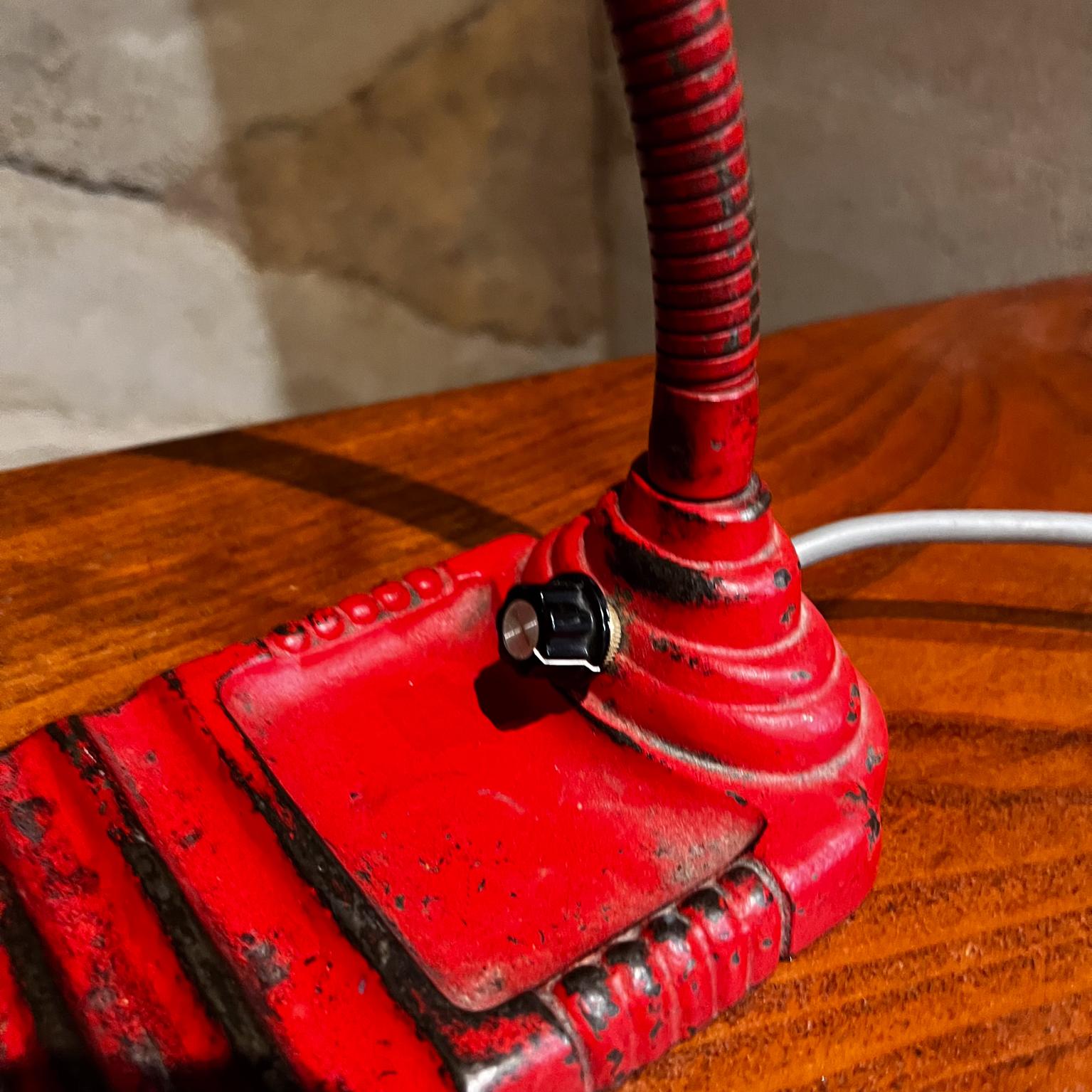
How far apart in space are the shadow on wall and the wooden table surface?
0.57 ft

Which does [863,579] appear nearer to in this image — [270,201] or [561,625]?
[561,625]

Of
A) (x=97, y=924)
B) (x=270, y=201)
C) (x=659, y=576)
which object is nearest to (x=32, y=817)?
(x=97, y=924)

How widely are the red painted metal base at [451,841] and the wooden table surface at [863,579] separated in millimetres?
49

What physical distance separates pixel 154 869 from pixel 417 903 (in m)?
0.10

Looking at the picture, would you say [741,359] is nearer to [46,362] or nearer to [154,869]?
[154,869]

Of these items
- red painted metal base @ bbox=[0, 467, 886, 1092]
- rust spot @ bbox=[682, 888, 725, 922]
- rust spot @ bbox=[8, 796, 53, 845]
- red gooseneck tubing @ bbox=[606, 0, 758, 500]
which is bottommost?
rust spot @ bbox=[682, 888, 725, 922]

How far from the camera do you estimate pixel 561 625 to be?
40cm

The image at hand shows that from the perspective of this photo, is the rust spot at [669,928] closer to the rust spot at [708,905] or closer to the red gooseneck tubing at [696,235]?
the rust spot at [708,905]

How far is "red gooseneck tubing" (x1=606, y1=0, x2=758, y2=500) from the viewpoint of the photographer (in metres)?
0.32

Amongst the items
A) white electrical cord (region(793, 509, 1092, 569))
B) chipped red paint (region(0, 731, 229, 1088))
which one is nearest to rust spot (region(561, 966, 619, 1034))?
chipped red paint (region(0, 731, 229, 1088))

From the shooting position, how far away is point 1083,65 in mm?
846

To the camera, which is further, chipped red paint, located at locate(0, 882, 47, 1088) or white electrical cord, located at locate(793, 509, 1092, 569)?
white electrical cord, located at locate(793, 509, 1092, 569)

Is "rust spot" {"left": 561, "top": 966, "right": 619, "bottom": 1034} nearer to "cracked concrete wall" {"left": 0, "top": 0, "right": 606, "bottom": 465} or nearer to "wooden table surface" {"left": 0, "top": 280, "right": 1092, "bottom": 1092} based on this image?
"wooden table surface" {"left": 0, "top": 280, "right": 1092, "bottom": 1092}

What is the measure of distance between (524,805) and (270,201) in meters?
0.64
